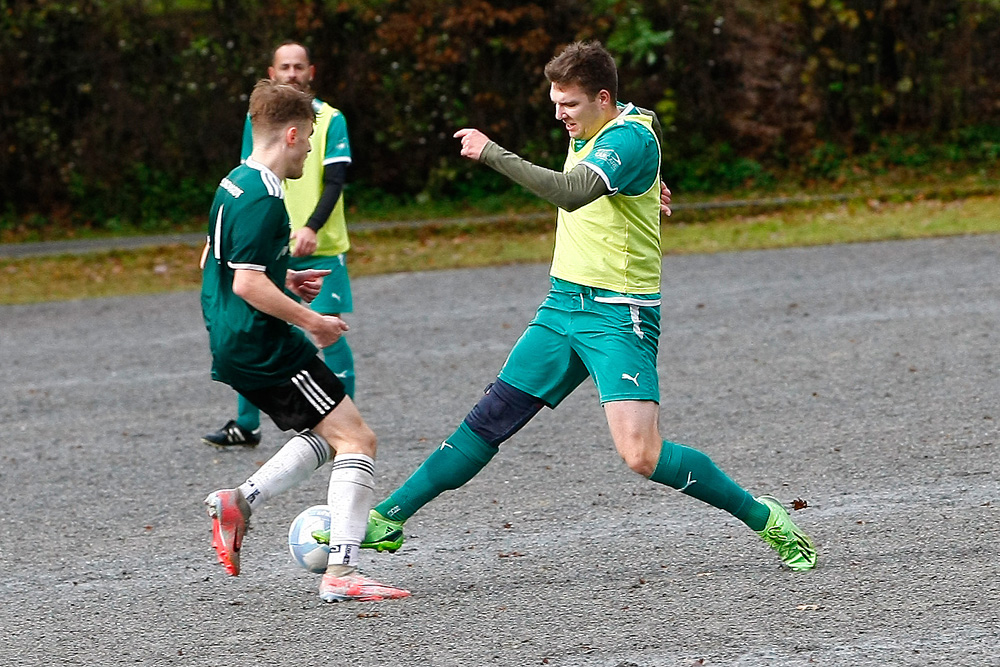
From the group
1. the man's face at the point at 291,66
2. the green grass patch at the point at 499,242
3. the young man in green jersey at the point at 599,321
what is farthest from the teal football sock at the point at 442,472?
the green grass patch at the point at 499,242

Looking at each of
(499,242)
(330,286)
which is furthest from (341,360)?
(499,242)

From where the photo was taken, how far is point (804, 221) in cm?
1497

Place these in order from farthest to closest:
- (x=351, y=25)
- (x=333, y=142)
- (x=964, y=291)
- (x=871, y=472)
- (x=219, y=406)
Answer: (x=351, y=25)
(x=964, y=291)
(x=219, y=406)
(x=333, y=142)
(x=871, y=472)

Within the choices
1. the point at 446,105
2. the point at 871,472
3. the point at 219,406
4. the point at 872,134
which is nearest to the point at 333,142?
the point at 219,406

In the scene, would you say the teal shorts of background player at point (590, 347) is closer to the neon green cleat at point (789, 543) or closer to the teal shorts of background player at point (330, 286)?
the neon green cleat at point (789, 543)

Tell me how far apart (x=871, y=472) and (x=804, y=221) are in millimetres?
9345

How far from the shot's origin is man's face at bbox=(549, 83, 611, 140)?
15.2 ft

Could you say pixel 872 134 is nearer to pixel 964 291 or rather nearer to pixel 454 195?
pixel 454 195

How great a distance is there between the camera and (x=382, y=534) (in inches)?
192

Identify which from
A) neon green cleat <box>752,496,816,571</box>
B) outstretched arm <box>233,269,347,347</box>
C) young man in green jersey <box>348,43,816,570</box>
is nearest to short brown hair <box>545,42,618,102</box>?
young man in green jersey <box>348,43,816,570</box>

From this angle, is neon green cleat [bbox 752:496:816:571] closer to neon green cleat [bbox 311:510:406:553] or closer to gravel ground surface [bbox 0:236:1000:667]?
gravel ground surface [bbox 0:236:1000:667]

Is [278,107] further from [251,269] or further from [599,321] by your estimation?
[599,321]

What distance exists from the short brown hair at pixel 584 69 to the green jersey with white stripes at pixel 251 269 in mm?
1018

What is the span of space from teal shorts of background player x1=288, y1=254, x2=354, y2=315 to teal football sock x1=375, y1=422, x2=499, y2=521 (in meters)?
2.05
